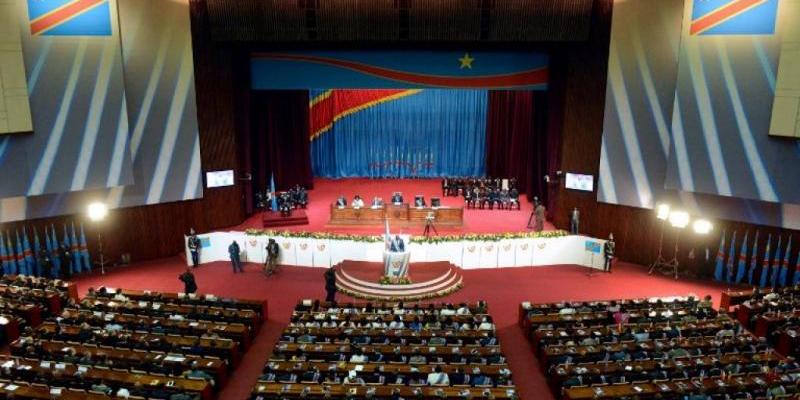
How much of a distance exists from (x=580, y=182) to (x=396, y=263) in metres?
8.91

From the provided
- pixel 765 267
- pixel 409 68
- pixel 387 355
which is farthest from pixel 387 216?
pixel 765 267

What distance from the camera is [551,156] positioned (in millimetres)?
25672

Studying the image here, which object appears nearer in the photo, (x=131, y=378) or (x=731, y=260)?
(x=131, y=378)

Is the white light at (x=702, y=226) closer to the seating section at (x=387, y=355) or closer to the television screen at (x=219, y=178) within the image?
the seating section at (x=387, y=355)

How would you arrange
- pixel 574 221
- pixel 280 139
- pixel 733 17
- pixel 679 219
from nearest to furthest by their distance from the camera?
pixel 733 17
pixel 679 219
pixel 574 221
pixel 280 139

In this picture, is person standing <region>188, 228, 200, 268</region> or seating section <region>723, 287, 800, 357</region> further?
person standing <region>188, 228, 200, 268</region>

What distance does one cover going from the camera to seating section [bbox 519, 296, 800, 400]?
1174cm

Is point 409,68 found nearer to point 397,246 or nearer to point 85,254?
point 397,246

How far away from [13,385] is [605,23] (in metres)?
20.9

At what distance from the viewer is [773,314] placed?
52.5 feet

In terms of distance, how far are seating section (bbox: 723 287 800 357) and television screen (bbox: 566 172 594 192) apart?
688 centimetres

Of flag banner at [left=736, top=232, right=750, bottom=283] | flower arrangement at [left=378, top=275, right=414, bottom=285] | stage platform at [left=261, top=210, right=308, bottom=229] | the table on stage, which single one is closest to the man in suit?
flower arrangement at [left=378, top=275, right=414, bottom=285]

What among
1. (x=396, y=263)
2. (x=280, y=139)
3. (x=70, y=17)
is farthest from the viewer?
(x=280, y=139)

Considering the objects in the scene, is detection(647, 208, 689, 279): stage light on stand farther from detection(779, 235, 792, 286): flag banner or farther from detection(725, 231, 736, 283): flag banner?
detection(779, 235, 792, 286): flag banner
